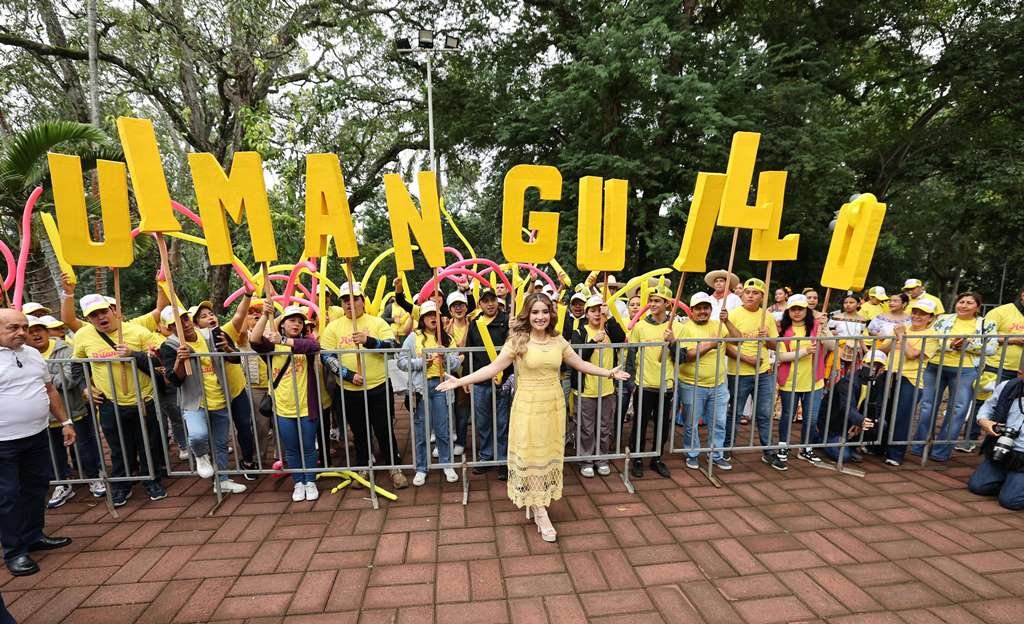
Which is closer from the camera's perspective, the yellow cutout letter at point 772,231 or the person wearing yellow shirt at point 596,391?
the yellow cutout letter at point 772,231

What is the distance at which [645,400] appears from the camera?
14.0 feet

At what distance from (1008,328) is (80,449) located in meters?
8.62

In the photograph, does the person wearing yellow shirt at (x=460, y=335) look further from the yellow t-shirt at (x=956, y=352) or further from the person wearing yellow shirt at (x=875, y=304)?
the person wearing yellow shirt at (x=875, y=304)

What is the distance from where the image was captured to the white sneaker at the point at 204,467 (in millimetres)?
3788

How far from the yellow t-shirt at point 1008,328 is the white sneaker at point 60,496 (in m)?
8.53

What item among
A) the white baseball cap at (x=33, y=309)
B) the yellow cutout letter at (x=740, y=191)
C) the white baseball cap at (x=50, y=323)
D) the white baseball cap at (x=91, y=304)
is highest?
the yellow cutout letter at (x=740, y=191)

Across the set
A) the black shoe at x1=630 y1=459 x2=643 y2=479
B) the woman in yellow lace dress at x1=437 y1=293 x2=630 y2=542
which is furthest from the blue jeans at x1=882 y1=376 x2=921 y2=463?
the woman in yellow lace dress at x1=437 y1=293 x2=630 y2=542

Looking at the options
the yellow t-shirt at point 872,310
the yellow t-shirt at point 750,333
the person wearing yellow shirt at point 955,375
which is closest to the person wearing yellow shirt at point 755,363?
the yellow t-shirt at point 750,333

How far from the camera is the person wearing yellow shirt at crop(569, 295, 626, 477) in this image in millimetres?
4059

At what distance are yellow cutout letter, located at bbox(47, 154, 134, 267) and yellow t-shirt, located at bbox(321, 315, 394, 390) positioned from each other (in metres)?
1.57

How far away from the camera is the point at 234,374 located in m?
4.16

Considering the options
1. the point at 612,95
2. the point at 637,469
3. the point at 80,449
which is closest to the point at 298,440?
the point at 80,449

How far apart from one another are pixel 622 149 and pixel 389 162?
8.05m

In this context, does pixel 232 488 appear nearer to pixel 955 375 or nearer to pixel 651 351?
pixel 651 351
